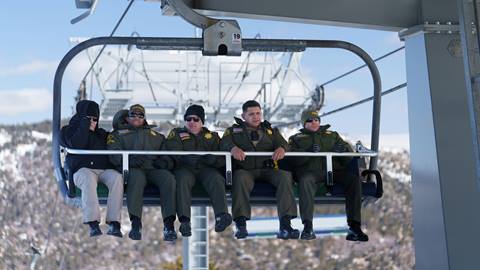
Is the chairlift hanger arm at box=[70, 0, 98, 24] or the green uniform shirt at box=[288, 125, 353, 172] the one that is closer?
the chairlift hanger arm at box=[70, 0, 98, 24]

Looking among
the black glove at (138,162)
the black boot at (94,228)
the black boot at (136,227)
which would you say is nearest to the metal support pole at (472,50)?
the black boot at (136,227)

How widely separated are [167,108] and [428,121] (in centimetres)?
1004

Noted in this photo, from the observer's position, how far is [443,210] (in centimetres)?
526

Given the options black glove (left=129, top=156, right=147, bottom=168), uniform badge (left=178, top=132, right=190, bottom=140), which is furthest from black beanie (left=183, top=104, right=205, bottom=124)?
black glove (left=129, top=156, right=147, bottom=168)

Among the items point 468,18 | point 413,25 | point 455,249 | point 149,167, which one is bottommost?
point 455,249

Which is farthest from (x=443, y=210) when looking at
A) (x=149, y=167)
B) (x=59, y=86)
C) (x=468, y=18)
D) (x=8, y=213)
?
(x=8, y=213)

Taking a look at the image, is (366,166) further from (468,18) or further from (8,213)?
(8,213)

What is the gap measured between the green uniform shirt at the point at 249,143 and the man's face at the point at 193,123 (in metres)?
0.20

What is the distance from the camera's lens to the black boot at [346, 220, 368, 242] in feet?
18.7

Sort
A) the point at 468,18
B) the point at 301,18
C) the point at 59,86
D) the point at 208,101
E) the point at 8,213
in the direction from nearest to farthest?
the point at 468,18, the point at 59,86, the point at 301,18, the point at 208,101, the point at 8,213

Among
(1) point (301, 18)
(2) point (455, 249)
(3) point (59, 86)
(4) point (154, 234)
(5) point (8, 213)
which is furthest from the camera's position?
(5) point (8, 213)

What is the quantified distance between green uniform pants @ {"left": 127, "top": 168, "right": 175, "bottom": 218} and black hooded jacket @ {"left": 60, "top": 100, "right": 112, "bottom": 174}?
0.26 meters

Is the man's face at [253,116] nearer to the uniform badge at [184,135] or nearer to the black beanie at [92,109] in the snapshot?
the uniform badge at [184,135]

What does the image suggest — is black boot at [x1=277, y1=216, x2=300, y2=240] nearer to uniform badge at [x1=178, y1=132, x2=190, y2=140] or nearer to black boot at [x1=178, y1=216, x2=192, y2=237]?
black boot at [x1=178, y1=216, x2=192, y2=237]
